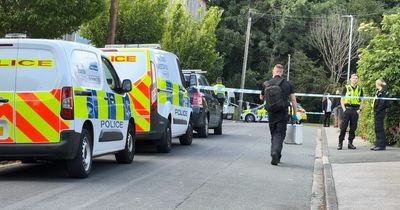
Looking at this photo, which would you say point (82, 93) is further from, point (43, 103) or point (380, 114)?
point (380, 114)

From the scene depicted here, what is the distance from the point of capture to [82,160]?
9516 millimetres

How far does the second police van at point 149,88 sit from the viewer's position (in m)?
12.9

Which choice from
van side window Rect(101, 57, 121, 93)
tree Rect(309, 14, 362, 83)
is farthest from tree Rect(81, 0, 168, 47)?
tree Rect(309, 14, 362, 83)

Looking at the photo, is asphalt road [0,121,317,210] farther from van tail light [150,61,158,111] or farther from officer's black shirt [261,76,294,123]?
van tail light [150,61,158,111]

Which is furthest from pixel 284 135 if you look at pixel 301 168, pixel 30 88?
pixel 30 88

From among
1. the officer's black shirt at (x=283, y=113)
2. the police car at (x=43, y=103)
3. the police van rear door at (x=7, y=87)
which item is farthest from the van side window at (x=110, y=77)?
the officer's black shirt at (x=283, y=113)

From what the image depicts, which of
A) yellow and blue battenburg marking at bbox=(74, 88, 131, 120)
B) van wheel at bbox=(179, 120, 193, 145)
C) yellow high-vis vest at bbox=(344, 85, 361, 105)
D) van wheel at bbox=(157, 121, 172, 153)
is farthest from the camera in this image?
van wheel at bbox=(179, 120, 193, 145)

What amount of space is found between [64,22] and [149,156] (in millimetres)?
3827

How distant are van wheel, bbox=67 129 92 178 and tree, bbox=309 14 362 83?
2192 inches

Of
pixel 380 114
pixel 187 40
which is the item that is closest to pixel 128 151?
pixel 380 114

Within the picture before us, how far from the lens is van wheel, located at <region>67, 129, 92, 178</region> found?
30.9 ft

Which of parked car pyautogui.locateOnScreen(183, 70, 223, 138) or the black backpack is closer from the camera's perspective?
the black backpack

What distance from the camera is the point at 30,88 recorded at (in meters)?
9.11

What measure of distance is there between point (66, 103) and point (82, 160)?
985 mm
